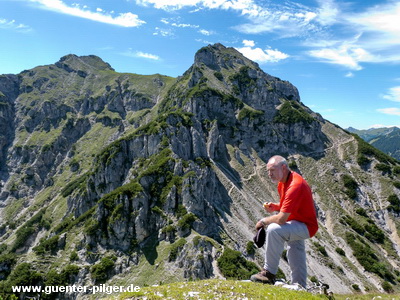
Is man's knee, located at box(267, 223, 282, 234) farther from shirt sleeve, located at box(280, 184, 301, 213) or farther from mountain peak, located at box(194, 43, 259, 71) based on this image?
mountain peak, located at box(194, 43, 259, 71)

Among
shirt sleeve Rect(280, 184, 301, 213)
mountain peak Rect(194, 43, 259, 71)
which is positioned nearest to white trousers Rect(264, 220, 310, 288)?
shirt sleeve Rect(280, 184, 301, 213)

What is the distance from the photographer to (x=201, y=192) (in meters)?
69.3

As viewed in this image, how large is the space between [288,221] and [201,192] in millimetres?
59877

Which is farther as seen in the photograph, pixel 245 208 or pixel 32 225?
pixel 32 225

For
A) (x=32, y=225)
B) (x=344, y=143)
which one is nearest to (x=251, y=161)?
(x=344, y=143)

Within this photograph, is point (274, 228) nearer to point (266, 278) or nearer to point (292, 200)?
point (292, 200)

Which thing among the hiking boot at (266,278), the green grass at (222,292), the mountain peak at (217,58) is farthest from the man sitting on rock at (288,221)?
the mountain peak at (217,58)

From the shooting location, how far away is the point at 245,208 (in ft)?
273

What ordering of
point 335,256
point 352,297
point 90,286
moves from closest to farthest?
point 352,297 < point 90,286 < point 335,256

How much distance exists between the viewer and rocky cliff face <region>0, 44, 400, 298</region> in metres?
61.2

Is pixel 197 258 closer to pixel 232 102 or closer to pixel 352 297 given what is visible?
pixel 352 297

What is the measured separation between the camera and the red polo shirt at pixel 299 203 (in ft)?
32.3

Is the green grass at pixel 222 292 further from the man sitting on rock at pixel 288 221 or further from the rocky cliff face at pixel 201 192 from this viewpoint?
the rocky cliff face at pixel 201 192

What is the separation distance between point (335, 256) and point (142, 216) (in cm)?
5862
